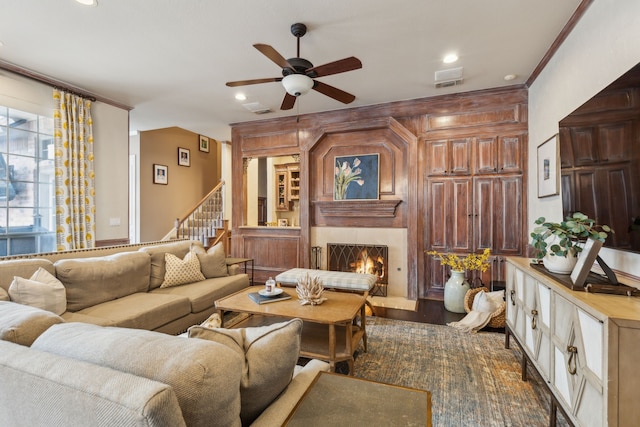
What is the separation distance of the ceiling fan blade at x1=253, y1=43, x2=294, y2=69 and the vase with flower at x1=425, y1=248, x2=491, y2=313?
9.98 ft

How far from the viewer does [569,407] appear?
1451mm

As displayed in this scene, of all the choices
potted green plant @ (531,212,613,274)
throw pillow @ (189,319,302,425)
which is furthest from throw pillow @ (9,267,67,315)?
potted green plant @ (531,212,613,274)

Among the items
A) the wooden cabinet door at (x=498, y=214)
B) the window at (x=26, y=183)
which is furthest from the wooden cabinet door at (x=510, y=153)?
the window at (x=26, y=183)

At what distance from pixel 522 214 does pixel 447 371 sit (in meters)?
2.50

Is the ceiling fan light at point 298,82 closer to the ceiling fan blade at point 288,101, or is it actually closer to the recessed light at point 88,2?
the ceiling fan blade at point 288,101

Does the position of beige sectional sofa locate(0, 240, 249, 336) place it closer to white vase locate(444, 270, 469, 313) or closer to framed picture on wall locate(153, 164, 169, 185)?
white vase locate(444, 270, 469, 313)

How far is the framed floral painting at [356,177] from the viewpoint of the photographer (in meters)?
4.62

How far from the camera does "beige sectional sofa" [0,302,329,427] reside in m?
0.62

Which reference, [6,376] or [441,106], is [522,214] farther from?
[6,376]

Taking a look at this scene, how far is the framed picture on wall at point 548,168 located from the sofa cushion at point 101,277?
409 cm

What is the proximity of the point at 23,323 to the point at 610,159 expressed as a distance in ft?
9.04

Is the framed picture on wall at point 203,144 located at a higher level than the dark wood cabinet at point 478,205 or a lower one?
higher

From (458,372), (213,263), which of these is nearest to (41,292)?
(213,263)

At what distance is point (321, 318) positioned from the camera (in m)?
2.19
